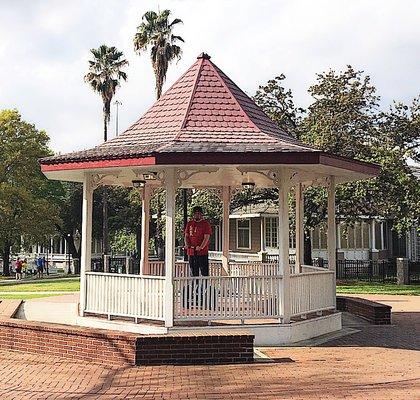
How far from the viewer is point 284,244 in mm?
12727

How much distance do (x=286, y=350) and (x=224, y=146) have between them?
151 inches

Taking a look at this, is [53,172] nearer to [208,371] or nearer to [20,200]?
[208,371]

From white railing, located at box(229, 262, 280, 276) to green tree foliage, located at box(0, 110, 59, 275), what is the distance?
97.6 feet

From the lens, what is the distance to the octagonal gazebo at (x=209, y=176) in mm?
12312

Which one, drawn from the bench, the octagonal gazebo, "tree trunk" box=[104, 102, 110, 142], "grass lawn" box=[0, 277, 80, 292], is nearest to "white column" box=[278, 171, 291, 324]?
the octagonal gazebo

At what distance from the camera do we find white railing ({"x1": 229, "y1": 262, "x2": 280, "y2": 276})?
17047mm

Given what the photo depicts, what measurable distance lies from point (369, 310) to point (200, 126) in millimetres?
6291

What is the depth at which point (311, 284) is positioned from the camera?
539 inches

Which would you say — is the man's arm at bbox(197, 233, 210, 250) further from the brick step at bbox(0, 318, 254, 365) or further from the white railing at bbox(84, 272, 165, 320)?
the brick step at bbox(0, 318, 254, 365)

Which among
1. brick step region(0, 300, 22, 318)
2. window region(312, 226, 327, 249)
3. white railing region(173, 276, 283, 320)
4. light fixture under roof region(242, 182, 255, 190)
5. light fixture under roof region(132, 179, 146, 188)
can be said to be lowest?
brick step region(0, 300, 22, 318)

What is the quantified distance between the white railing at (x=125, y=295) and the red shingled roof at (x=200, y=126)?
A: 2.40m

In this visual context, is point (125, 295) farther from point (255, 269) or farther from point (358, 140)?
point (358, 140)

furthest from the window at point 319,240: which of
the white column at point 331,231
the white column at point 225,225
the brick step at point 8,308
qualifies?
the brick step at point 8,308

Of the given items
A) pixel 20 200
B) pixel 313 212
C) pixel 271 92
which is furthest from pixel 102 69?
pixel 313 212
